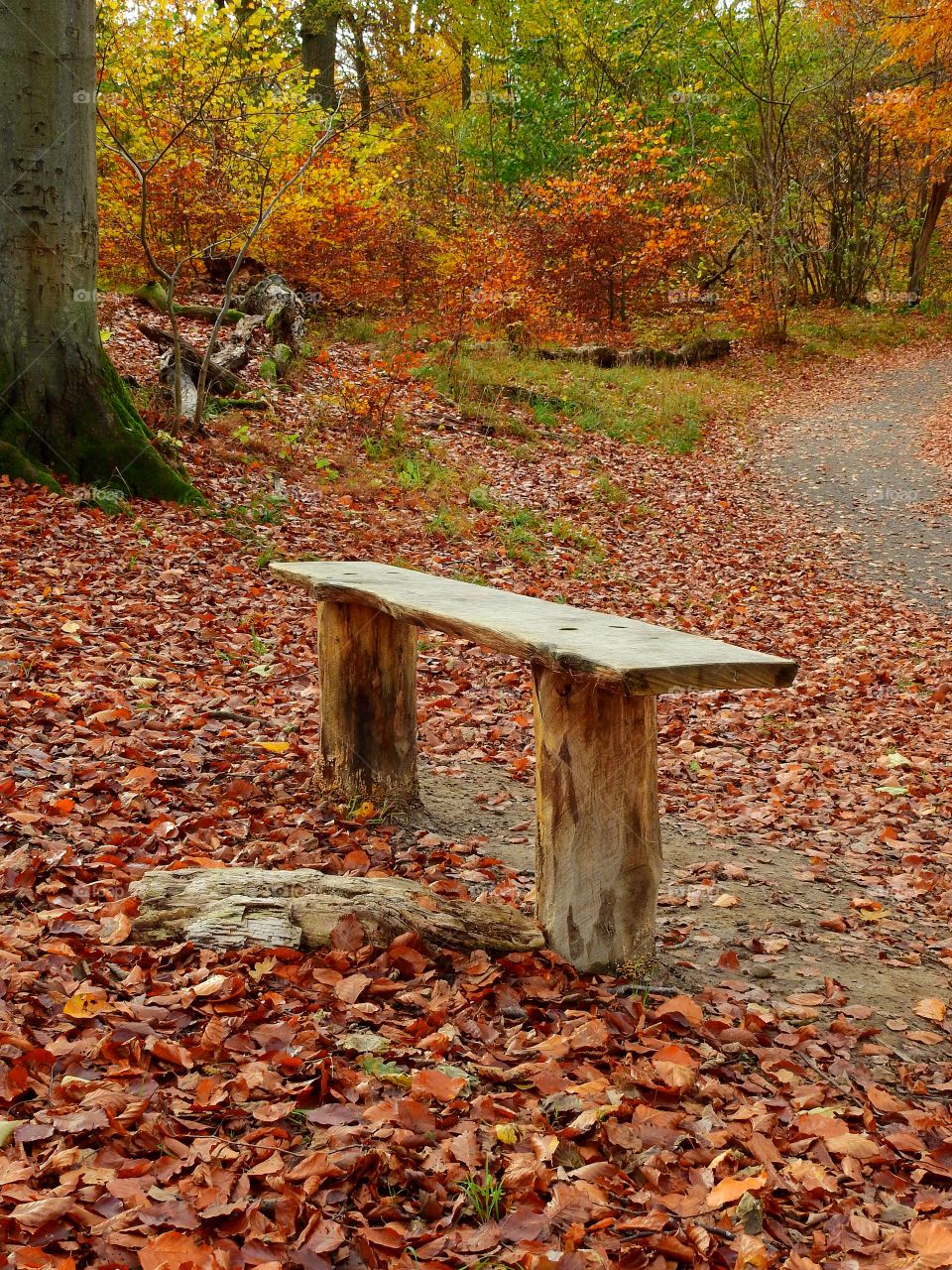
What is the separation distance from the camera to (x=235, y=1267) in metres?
1.67

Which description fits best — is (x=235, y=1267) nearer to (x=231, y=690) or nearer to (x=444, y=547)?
(x=231, y=690)

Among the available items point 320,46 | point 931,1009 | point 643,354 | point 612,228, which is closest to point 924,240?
point 612,228

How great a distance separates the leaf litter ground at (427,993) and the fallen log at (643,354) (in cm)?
962

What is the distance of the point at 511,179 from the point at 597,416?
9.58 m

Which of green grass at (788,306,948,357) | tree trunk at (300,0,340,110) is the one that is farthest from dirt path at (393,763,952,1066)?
green grass at (788,306,948,357)

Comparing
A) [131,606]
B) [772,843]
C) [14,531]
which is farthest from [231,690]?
[772,843]

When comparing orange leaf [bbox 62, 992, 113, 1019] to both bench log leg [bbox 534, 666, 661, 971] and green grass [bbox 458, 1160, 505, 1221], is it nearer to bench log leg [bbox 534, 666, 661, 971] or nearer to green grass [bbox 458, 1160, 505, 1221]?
green grass [bbox 458, 1160, 505, 1221]

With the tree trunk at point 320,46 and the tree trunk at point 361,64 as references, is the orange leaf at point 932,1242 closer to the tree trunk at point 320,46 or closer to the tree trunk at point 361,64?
the tree trunk at point 320,46

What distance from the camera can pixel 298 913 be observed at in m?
2.73

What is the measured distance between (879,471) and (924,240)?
46.4ft

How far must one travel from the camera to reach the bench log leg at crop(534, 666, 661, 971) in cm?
268

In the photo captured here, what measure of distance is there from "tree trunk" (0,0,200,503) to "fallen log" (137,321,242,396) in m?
2.06

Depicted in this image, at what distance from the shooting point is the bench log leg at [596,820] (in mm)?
2678

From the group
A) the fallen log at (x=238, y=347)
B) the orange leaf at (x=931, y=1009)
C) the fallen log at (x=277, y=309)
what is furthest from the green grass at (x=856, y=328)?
the orange leaf at (x=931, y=1009)
